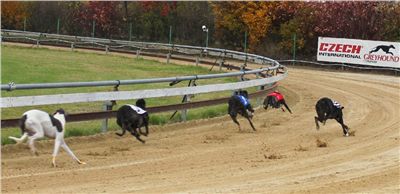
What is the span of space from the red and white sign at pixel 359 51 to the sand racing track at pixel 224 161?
18603 mm

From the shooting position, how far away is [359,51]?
33.8 metres

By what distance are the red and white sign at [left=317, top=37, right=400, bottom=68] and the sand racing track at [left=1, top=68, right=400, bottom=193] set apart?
18603mm

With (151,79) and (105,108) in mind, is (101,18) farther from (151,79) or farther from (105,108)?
(105,108)

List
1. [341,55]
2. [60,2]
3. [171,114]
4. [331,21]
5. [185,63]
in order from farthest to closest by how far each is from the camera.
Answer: [60,2]
[331,21]
[341,55]
[185,63]
[171,114]

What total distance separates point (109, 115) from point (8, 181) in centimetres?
379

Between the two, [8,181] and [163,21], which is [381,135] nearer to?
[8,181]

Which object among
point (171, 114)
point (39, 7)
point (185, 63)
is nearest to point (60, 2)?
point (39, 7)

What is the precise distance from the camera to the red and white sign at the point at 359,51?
32.3 m

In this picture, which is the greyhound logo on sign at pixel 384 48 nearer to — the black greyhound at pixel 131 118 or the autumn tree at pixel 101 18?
the autumn tree at pixel 101 18

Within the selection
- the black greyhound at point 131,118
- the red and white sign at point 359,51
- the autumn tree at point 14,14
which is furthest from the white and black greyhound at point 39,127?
the autumn tree at point 14,14

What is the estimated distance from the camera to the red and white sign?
32344mm

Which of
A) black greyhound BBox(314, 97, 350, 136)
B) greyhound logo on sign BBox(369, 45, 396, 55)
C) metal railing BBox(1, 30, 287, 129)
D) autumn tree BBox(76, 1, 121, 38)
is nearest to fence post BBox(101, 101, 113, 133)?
metal railing BBox(1, 30, 287, 129)

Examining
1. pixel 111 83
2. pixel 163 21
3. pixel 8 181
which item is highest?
pixel 163 21

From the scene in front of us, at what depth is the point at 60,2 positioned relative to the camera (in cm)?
5128
